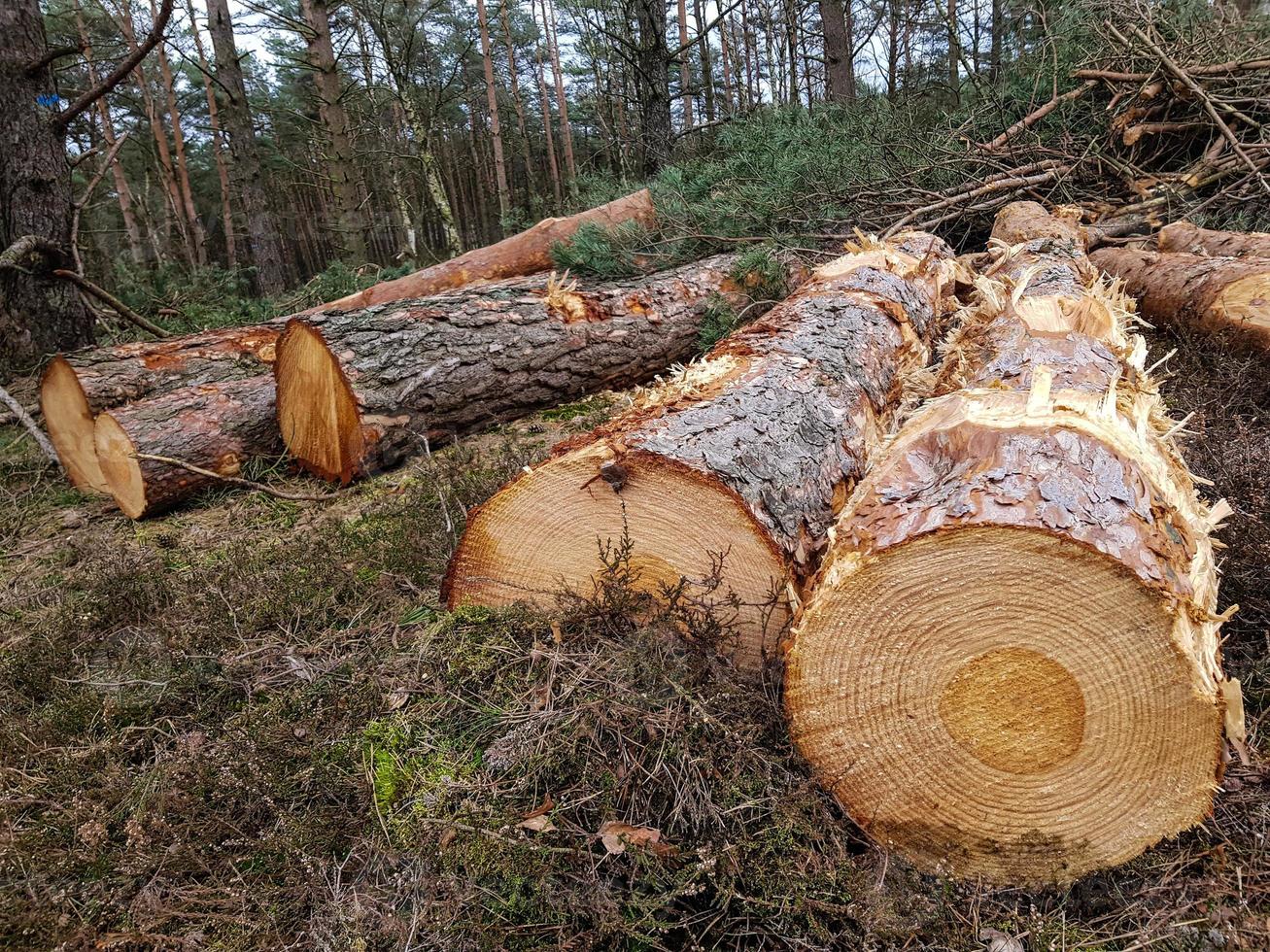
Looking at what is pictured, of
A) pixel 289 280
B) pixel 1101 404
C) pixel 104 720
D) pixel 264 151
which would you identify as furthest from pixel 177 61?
pixel 1101 404

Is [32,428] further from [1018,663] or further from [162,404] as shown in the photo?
[1018,663]

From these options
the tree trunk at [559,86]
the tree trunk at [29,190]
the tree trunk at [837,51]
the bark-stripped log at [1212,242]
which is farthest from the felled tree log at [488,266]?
the tree trunk at [559,86]

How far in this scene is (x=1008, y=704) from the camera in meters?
1.43

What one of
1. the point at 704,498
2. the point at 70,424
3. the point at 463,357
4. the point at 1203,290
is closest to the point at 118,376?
the point at 70,424

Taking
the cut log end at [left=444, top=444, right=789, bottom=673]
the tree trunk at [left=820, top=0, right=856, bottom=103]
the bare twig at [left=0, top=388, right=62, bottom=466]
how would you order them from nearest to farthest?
1. the cut log end at [left=444, top=444, right=789, bottom=673]
2. the bare twig at [left=0, top=388, right=62, bottom=466]
3. the tree trunk at [left=820, top=0, right=856, bottom=103]

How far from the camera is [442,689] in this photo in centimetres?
204

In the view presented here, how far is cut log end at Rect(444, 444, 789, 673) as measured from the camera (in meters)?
1.91

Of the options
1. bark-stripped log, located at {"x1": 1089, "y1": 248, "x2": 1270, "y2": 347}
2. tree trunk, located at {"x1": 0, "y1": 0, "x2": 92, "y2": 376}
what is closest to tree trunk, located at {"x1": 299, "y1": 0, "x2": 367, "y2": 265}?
tree trunk, located at {"x1": 0, "y1": 0, "x2": 92, "y2": 376}

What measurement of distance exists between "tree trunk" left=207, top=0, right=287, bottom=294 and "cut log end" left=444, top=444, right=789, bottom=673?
869 cm

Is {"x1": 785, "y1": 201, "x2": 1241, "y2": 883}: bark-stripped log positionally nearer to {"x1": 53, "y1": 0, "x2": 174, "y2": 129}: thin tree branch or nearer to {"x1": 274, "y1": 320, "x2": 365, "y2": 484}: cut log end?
{"x1": 274, "y1": 320, "x2": 365, "y2": 484}: cut log end

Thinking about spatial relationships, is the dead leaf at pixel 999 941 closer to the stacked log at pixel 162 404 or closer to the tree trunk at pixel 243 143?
the stacked log at pixel 162 404

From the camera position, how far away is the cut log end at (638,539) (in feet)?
6.26

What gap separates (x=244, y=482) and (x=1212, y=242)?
6117 millimetres

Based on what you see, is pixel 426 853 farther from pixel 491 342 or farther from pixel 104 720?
pixel 491 342
